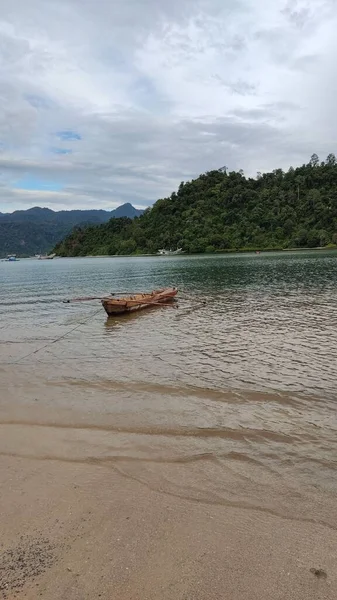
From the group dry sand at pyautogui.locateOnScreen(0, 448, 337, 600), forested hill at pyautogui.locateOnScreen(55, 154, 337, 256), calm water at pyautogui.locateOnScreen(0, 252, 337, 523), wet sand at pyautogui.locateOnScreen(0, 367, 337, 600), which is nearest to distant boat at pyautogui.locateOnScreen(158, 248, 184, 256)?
forested hill at pyautogui.locateOnScreen(55, 154, 337, 256)

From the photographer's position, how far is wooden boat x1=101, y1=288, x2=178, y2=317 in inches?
1068

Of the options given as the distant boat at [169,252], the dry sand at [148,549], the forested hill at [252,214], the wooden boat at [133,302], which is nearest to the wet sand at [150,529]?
the dry sand at [148,549]

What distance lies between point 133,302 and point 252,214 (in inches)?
5703

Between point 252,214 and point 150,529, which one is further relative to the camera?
point 252,214

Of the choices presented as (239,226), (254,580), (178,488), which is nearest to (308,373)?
(178,488)

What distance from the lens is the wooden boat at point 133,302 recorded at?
27.1 metres

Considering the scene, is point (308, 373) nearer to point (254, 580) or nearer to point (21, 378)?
point (254, 580)

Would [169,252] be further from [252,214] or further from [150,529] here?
[150,529]

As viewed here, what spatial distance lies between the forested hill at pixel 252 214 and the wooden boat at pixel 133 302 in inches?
4717

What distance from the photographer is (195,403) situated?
35.3 ft

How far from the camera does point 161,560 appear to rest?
4.79 m

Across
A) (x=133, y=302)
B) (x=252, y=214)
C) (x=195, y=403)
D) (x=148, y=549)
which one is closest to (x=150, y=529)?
(x=148, y=549)

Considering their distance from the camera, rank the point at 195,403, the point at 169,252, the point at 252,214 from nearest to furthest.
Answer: the point at 195,403 < the point at 252,214 < the point at 169,252

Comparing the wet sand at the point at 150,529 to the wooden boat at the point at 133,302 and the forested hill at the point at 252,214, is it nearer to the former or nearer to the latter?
the wooden boat at the point at 133,302
